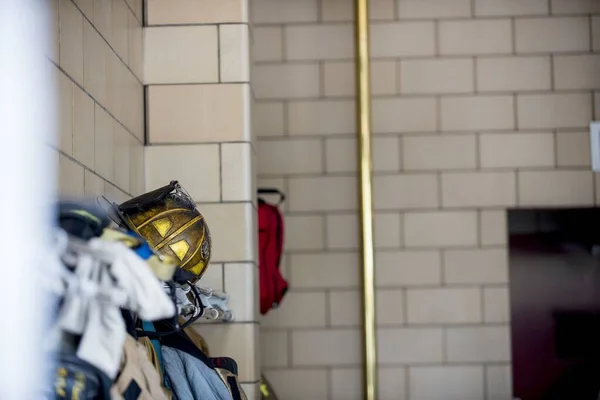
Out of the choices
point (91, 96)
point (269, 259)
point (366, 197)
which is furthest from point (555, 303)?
point (91, 96)

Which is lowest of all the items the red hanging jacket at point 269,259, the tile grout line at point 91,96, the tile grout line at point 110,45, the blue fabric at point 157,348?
the blue fabric at point 157,348

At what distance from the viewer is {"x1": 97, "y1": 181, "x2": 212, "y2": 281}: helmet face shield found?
2.27m

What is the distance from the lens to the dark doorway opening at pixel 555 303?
4699 millimetres

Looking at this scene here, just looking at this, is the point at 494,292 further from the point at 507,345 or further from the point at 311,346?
the point at 311,346

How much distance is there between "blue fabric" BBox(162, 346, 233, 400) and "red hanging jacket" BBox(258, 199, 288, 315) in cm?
171

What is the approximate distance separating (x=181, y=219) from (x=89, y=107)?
0.46 meters

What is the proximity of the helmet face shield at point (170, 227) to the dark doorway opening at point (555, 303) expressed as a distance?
2596mm

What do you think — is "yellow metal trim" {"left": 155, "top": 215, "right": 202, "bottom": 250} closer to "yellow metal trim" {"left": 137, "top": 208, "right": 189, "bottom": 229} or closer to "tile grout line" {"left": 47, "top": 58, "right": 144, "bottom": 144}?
"yellow metal trim" {"left": 137, "top": 208, "right": 189, "bottom": 229}

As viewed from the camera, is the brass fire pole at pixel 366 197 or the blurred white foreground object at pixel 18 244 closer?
the blurred white foreground object at pixel 18 244

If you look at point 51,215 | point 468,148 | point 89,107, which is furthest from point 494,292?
point 51,215

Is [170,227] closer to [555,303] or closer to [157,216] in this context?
[157,216]

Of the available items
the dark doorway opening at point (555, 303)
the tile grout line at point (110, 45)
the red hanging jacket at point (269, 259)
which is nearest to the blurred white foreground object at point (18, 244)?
the tile grout line at point (110, 45)

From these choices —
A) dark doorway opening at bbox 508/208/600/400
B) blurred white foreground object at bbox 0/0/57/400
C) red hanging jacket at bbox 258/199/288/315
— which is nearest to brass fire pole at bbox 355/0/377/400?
red hanging jacket at bbox 258/199/288/315

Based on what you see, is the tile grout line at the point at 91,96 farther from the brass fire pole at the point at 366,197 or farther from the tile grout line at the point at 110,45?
the brass fire pole at the point at 366,197
